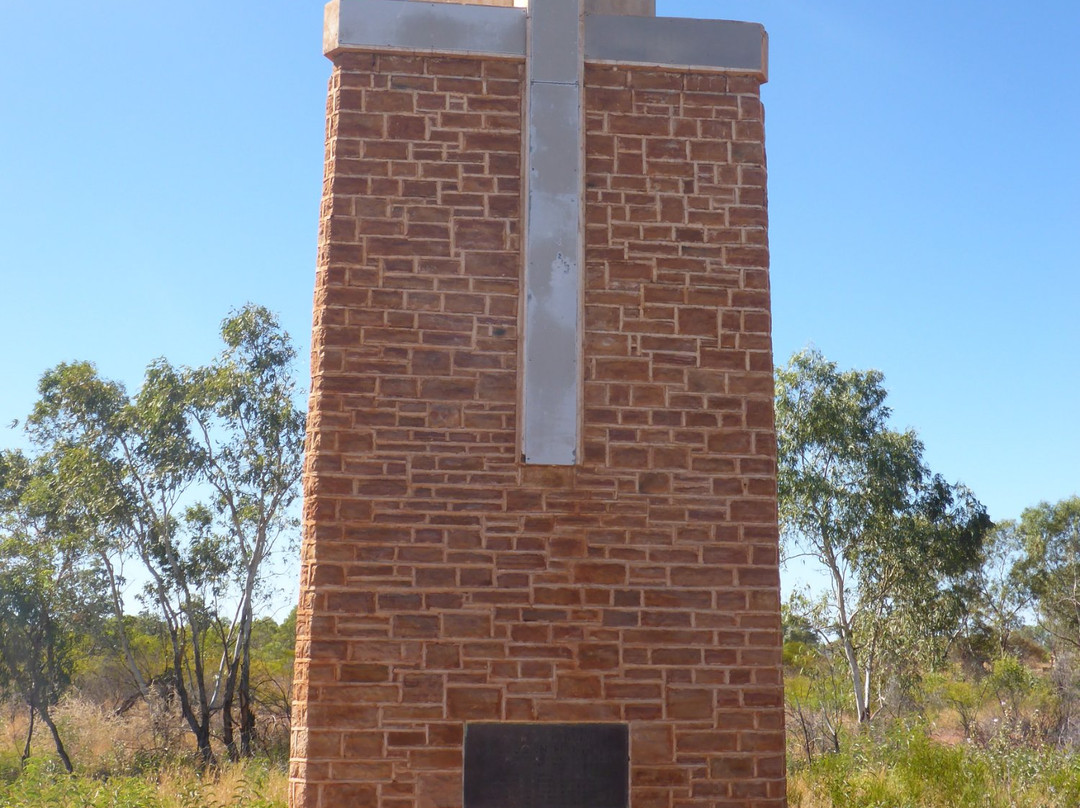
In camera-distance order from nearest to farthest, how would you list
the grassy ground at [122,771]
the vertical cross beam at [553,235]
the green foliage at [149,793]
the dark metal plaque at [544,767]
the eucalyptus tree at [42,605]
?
the dark metal plaque at [544,767] < the vertical cross beam at [553,235] < the green foliage at [149,793] < the grassy ground at [122,771] < the eucalyptus tree at [42,605]

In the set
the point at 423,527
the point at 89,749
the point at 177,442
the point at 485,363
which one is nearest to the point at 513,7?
the point at 485,363

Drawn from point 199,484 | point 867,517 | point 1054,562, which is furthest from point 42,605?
point 1054,562

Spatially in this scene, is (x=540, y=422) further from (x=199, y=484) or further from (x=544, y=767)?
(x=199, y=484)

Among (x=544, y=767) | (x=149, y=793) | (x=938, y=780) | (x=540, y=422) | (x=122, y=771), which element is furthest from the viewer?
(x=122, y=771)

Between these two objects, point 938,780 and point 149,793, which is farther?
point 149,793

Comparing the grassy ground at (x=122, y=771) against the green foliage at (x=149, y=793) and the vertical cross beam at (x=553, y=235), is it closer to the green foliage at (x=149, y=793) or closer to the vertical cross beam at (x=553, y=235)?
the green foliage at (x=149, y=793)

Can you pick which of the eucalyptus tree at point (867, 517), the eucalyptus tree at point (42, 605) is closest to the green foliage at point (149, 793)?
the eucalyptus tree at point (42, 605)

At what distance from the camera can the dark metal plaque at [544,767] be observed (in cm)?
540

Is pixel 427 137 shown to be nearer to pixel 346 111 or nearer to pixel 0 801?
pixel 346 111

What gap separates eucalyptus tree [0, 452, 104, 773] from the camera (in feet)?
59.5

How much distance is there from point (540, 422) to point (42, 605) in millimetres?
15425

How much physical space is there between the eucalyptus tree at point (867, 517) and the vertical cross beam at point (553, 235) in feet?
50.1

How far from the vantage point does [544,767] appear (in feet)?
17.8

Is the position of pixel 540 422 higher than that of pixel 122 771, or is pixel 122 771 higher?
pixel 540 422
